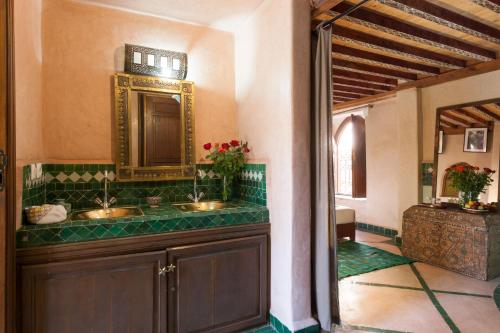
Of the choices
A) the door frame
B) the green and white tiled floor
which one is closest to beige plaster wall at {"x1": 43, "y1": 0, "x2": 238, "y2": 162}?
the door frame

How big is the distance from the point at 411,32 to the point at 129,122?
280cm

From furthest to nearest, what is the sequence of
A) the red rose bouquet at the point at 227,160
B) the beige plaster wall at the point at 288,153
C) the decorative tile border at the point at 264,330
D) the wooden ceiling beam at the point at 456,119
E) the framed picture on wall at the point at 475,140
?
the wooden ceiling beam at the point at 456,119, the framed picture on wall at the point at 475,140, the red rose bouquet at the point at 227,160, the decorative tile border at the point at 264,330, the beige plaster wall at the point at 288,153

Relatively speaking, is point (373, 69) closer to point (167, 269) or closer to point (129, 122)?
point (129, 122)

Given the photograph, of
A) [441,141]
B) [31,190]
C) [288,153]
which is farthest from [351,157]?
[31,190]

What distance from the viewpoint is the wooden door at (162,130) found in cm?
253

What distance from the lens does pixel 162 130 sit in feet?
8.48

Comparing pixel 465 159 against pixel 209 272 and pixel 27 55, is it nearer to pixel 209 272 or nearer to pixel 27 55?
pixel 209 272

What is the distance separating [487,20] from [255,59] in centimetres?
220

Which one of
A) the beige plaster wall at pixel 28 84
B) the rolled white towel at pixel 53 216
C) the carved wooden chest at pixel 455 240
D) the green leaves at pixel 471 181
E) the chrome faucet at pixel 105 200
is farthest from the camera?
the green leaves at pixel 471 181

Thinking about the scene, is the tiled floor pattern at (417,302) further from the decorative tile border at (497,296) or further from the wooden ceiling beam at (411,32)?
the wooden ceiling beam at (411,32)

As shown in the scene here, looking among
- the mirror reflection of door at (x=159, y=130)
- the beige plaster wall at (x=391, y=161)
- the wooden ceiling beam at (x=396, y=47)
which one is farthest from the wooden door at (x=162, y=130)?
the beige plaster wall at (x=391, y=161)

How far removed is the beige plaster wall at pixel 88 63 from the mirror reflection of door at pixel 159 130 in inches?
10.2

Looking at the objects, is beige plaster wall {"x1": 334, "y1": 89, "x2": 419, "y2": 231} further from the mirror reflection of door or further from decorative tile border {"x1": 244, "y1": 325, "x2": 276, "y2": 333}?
the mirror reflection of door

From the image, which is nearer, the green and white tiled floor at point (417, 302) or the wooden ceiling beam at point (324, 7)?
the wooden ceiling beam at point (324, 7)
